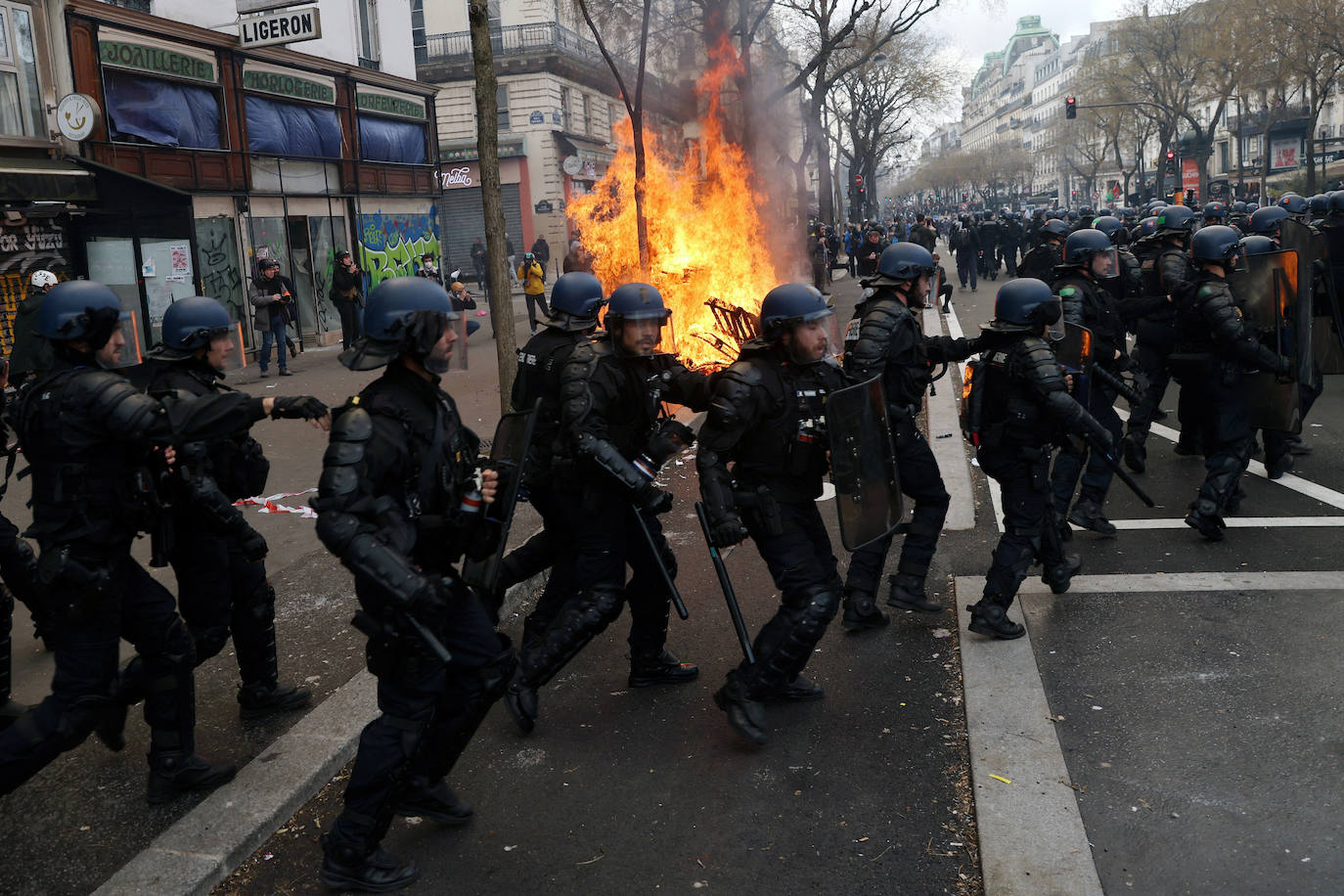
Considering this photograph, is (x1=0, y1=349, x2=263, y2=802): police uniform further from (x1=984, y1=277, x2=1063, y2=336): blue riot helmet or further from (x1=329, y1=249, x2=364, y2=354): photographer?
(x1=329, y1=249, x2=364, y2=354): photographer

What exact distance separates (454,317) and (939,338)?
120 inches

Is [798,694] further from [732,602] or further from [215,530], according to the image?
[215,530]

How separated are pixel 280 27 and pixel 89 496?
14.2 metres

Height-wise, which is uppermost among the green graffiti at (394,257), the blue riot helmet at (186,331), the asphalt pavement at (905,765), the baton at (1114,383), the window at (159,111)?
the window at (159,111)

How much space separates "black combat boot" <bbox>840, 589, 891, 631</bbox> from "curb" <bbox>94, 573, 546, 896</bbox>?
2211mm

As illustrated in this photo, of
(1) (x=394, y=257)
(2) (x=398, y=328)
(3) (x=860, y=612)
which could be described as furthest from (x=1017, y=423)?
(1) (x=394, y=257)

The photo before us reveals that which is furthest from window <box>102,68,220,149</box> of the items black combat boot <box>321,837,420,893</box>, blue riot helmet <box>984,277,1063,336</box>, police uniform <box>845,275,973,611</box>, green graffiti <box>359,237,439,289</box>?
black combat boot <box>321,837,420,893</box>

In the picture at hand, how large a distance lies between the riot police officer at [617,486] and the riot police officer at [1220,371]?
3.42 metres

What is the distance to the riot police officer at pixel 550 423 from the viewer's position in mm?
4680

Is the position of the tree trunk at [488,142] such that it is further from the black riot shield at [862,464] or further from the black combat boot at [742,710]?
the black combat boot at [742,710]

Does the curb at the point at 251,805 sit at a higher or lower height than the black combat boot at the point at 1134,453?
lower

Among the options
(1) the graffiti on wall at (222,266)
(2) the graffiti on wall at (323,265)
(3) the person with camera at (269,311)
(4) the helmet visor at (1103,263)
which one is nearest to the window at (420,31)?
(2) the graffiti on wall at (323,265)

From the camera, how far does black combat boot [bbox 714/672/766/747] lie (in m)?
4.21

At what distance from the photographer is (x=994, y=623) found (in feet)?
16.9
